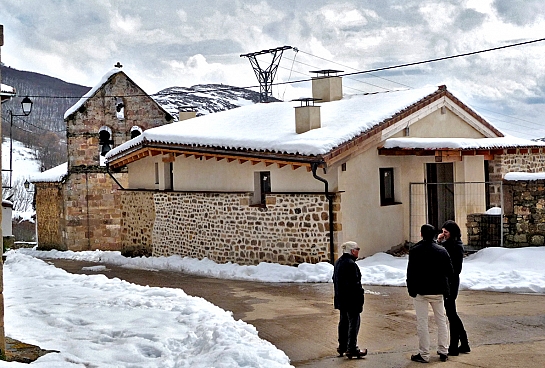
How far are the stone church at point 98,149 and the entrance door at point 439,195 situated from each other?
45.8 feet

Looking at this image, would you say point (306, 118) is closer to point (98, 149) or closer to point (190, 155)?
point (190, 155)

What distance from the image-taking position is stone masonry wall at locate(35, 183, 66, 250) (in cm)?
2981

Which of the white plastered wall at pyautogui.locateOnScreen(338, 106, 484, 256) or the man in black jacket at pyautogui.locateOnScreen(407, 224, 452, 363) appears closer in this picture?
the man in black jacket at pyautogui.locateOnScreen(407, 224, 452, 363)

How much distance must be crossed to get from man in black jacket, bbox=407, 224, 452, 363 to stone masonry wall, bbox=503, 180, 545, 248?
24.9 feet

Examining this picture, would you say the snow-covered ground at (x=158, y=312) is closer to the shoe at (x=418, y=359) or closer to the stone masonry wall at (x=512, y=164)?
the shoe at (x=418, y=359)

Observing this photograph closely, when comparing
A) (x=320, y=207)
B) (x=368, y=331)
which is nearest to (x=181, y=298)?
(x=368, y=331)

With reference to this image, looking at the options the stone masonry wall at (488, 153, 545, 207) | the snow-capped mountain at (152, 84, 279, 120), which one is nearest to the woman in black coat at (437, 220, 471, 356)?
the stone masonry wall at (488, 153, 545, 207)

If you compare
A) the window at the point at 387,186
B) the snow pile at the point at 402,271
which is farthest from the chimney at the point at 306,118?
the snow pile at the point at 402,271

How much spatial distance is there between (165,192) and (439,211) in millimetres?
7820

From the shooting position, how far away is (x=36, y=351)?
7352 mm

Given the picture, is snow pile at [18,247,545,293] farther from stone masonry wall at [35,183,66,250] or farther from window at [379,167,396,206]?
stone masonry wall at [35,183,66,250]

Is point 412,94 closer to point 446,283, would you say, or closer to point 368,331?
point 368,331

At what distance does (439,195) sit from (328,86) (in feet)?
16.4

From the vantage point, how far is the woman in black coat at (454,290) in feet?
25.5
